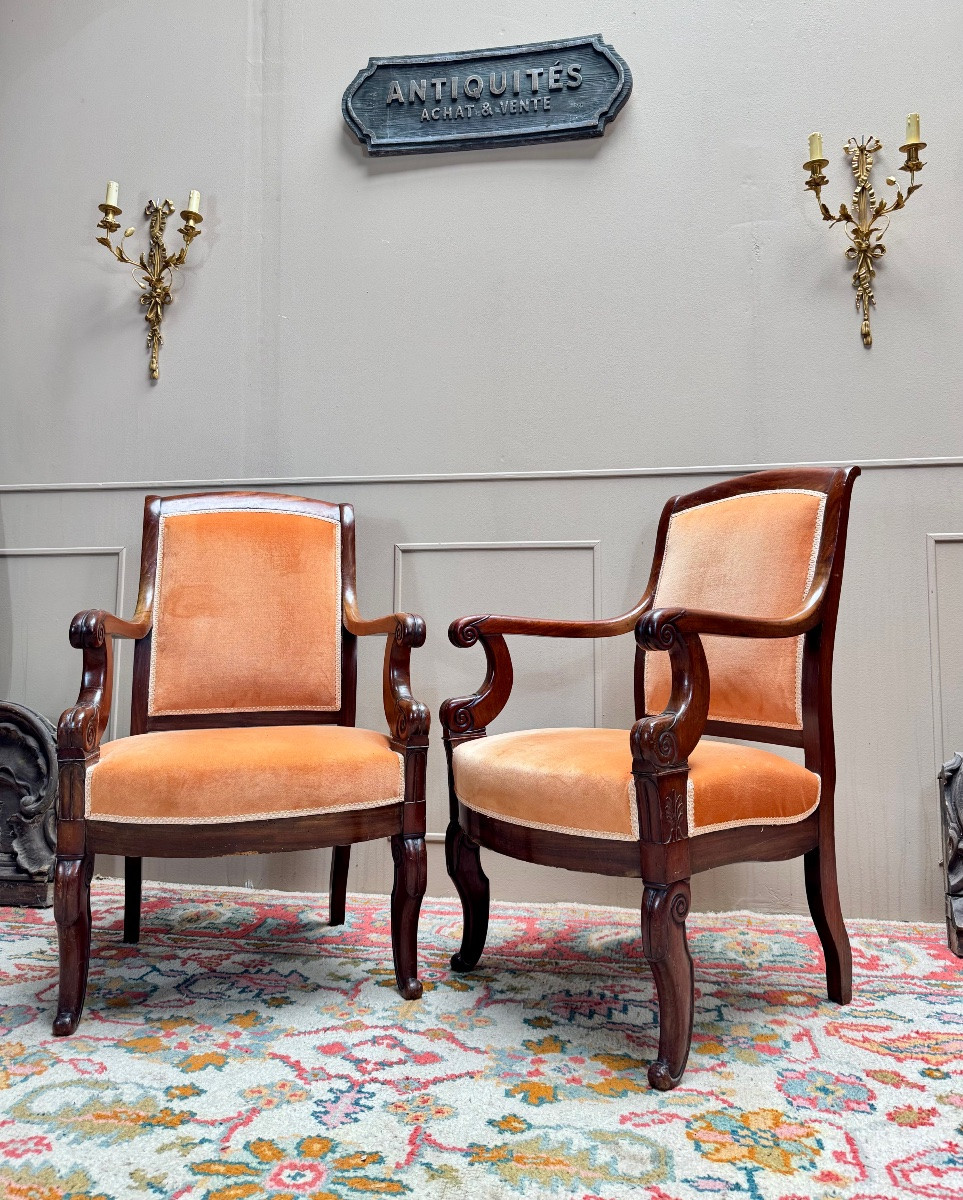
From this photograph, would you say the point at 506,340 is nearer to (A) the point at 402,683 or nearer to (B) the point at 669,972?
(A) the point at 402,683

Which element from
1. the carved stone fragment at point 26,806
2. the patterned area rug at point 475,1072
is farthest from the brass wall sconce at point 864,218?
the carved stone fragment at point 26,806

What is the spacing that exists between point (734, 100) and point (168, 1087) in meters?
2.78

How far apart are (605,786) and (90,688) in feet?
3.47

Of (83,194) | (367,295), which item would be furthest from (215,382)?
(83,194)

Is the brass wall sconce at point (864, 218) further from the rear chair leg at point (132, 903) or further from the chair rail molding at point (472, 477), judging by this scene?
the rear chair leg at point (132, 903)

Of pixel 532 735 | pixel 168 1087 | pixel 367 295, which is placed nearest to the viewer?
pixel 168 1087

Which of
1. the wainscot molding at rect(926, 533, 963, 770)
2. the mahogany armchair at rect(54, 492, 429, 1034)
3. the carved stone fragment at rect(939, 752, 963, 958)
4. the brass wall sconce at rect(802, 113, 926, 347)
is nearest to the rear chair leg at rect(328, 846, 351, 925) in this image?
the mahogany armchair at rect(54, 492, 429, 1034)

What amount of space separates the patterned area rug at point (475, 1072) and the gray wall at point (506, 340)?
50 centimetres

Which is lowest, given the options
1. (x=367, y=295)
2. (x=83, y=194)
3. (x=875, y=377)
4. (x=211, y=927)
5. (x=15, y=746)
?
(x=211, y=927)

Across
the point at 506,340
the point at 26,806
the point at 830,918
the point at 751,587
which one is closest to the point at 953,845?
the point at 830,918

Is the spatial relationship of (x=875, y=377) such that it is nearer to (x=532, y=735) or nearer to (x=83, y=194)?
(x=532, y=735)

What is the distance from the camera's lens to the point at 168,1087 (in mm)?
1383

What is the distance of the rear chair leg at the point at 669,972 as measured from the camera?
141 centimetres

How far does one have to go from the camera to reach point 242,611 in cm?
221
